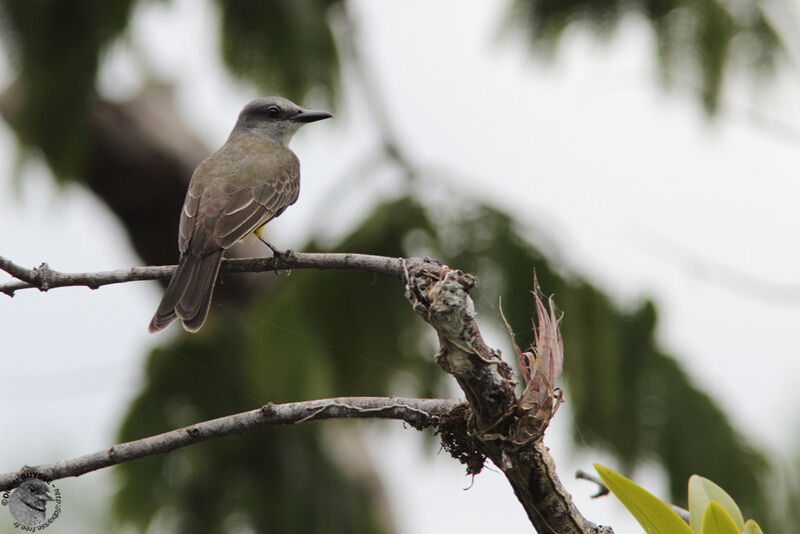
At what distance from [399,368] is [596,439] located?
989 millimetres

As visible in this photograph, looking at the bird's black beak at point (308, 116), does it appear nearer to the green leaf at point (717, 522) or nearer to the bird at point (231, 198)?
the bird at point (231, 198)

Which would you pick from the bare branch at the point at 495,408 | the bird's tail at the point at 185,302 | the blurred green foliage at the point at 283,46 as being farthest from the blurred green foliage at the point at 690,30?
the bare branch at the point at 495,408

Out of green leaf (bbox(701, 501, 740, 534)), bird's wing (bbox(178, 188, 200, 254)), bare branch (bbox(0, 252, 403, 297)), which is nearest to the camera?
green leaf (bbox(701, 501, 740, 534))

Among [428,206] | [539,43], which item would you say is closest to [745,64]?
[539,43]

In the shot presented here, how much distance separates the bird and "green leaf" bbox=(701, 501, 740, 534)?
5.54ft

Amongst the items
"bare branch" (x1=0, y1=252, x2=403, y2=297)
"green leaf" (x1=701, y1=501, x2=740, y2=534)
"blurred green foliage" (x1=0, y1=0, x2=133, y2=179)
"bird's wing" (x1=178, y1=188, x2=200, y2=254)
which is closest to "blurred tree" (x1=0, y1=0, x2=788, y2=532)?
"blurred green foliage" (x1=0, y1=0, x2=133, y2=179)

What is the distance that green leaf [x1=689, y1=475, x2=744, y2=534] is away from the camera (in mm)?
1600

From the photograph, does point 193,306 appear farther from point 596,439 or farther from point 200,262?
point 596,439

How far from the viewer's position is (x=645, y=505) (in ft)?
4.86

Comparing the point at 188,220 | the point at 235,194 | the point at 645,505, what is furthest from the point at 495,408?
the point at 235,194

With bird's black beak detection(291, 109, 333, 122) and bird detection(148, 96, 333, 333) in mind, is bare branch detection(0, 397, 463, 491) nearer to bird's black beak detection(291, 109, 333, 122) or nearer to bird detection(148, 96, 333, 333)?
bird detection(148, 96, 333, 333)

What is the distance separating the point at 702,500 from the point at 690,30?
364 cm

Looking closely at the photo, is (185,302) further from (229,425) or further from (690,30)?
(690,30)

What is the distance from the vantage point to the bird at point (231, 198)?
278 centimetres
